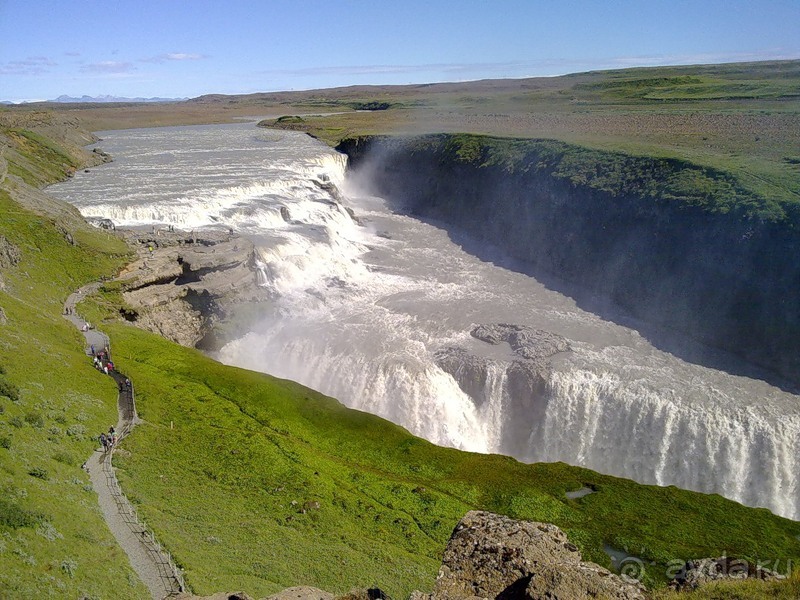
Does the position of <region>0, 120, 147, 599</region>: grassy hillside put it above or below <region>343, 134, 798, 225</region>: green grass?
below

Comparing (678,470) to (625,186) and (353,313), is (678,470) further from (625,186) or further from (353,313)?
(625,186)

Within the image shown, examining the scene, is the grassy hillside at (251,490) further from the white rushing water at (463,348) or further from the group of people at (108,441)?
the white rushing water at (463,348)

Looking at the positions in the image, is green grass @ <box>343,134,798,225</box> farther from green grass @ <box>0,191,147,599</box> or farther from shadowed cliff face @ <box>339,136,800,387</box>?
green grass @ <box>0,191,147,599</box>

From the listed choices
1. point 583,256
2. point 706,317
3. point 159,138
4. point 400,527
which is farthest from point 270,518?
point 159,138

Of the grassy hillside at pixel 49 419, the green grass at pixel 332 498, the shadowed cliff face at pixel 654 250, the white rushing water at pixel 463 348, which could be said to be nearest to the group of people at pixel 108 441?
the grassy hillside at pixel 49 419

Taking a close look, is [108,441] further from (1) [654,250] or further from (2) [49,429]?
(1) [654,250]

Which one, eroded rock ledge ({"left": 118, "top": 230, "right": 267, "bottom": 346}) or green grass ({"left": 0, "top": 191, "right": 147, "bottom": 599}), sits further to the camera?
eroded rock ledge ({"left": 118, "top": 230, "right": 267, "bottom": 346})

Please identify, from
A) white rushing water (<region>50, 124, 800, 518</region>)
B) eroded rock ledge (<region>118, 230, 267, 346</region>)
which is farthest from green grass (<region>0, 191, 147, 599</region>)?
white rushing water (<region>50, 124, 800, 518</region>)
